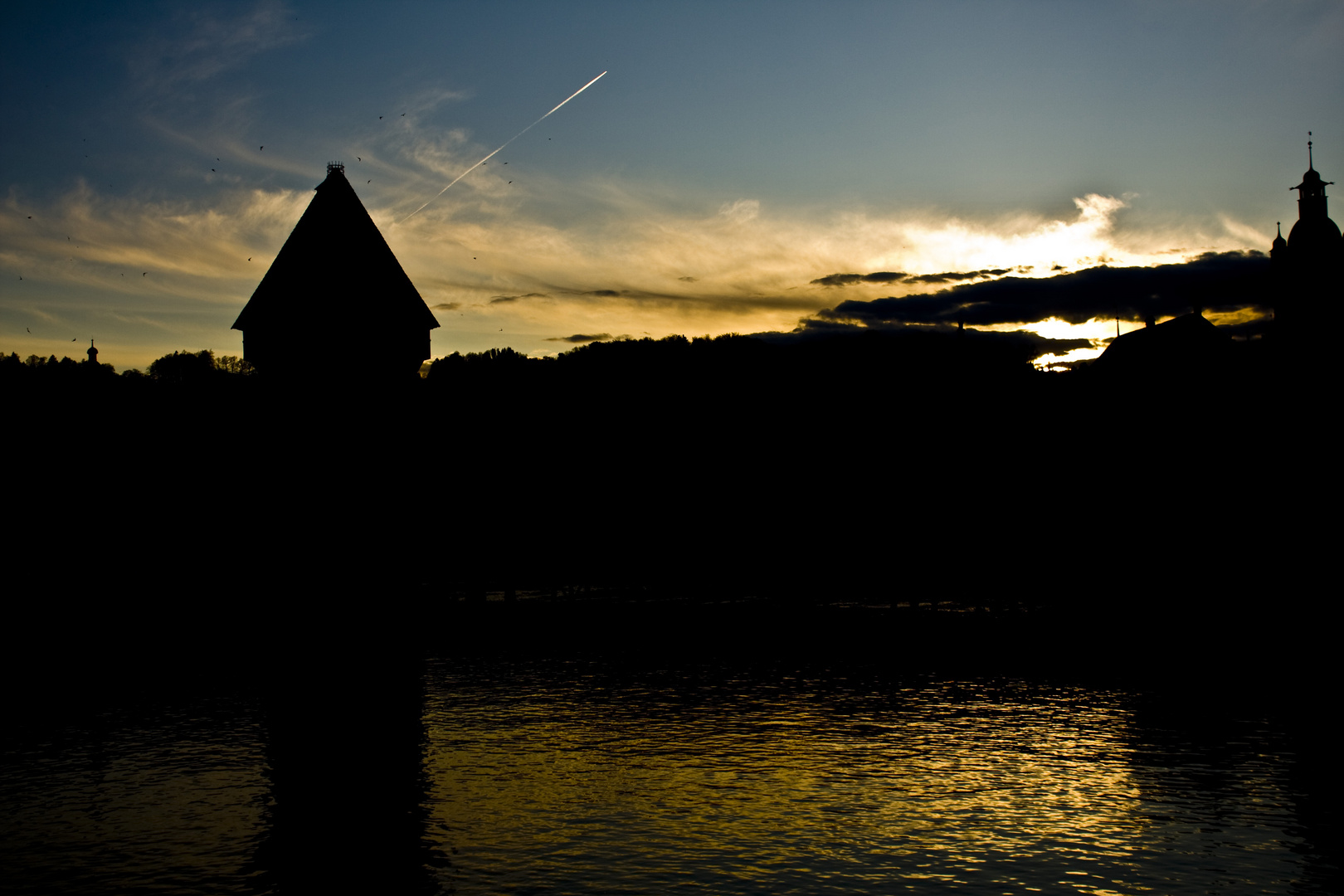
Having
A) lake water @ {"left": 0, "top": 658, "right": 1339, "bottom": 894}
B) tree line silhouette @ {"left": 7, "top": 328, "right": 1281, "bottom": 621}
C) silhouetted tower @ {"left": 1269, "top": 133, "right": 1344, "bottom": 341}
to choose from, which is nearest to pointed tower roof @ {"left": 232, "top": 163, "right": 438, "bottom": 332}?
tree line silhouette @ {"left": 7, "top": 328, "right": 1281, "bottom": 621}

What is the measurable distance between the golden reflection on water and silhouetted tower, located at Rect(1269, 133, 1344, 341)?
82.6 metres

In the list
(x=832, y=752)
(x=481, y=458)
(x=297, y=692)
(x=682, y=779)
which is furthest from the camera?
(x=481, y=458)

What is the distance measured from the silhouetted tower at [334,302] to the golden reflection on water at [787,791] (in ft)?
93.7

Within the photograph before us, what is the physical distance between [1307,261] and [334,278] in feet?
276

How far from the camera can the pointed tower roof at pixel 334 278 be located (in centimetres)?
5009

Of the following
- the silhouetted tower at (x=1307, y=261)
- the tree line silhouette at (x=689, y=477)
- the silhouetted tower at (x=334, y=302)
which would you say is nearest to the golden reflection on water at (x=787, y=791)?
the tree line silhouette at (x=689, y=477)

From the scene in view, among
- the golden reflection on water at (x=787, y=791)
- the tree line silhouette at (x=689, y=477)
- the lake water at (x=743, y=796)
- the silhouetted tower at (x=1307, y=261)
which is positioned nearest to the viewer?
the lake water at (x=743, y=796)

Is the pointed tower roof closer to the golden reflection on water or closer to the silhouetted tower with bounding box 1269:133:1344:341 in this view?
the golden reflection on water

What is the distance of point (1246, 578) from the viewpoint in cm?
4194

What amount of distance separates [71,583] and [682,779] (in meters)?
41.8

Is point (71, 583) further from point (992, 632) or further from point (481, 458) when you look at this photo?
point (992, 632)

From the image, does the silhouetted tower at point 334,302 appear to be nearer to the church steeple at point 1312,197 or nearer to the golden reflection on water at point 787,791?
the golden reflection on water at point 787,791

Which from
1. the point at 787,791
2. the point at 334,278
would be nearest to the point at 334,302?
the point at 334,278

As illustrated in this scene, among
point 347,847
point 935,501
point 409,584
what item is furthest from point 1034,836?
point 935,501
